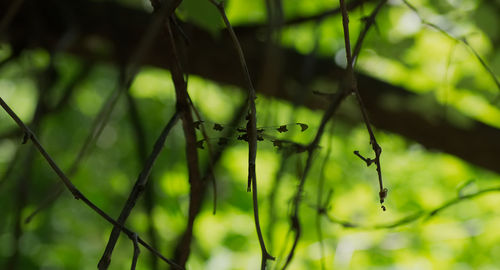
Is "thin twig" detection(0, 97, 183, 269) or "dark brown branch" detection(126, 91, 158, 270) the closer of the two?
"thin twig" detection(0, 97, 183, 269)

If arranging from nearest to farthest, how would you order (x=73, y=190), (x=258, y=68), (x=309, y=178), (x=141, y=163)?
(x=73, y=190)
(x=141, y=163)
(x=258, y=68)
(x=309, y=178)

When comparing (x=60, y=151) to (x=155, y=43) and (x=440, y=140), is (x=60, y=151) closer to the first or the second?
(x=155, y=43)

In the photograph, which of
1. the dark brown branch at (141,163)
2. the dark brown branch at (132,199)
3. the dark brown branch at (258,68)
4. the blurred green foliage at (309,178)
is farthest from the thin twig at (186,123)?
the blurred green foliage at (309,178)

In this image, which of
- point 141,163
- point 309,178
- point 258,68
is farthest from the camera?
point 309,178

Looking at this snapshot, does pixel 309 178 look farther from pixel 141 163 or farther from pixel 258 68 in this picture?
pixel 141 163

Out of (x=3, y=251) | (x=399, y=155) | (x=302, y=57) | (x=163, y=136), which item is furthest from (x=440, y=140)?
(x=3, y=251)

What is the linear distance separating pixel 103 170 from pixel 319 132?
1227 mm

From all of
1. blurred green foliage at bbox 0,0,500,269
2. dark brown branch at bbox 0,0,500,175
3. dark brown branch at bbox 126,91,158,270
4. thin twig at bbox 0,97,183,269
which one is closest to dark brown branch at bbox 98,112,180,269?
thin twig at bbox 0,97,183,269

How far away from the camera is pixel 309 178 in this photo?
1233 mm

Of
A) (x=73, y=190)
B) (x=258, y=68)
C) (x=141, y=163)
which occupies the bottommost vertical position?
(x=73, y=190)

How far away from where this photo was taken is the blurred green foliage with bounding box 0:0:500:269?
1.17 m

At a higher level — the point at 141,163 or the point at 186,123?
the point at 141,163

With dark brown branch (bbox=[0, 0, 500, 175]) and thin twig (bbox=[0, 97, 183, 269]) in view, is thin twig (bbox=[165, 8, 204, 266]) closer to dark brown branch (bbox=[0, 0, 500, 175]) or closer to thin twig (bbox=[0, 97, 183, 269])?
thin twig (bbox=[0, 97, 183, 269])

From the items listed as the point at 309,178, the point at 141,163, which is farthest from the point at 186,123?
the point at 309,178
